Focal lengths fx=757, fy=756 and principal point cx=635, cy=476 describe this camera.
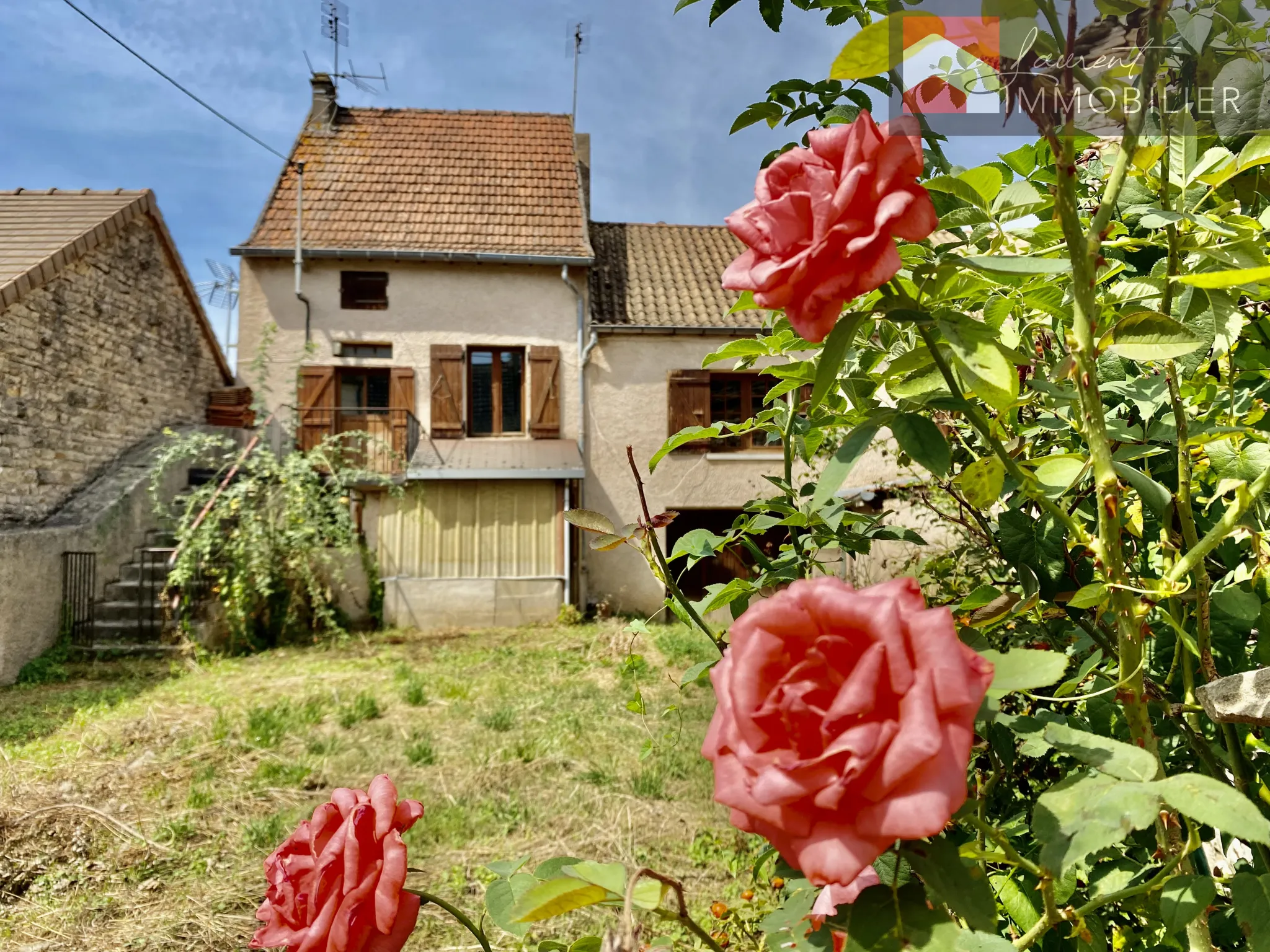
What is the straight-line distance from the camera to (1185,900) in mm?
573

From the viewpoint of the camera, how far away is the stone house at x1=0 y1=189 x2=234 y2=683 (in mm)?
7414

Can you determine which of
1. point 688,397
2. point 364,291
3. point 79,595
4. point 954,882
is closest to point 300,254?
point 364,291

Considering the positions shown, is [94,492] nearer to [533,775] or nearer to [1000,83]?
[533,775]

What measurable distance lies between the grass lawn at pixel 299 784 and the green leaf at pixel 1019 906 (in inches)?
33.2

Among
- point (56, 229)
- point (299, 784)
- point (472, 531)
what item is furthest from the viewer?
point (472, 531)

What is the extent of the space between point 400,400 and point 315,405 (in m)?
1.15

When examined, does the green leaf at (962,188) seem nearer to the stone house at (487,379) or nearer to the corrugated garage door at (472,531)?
the stone house at (487,379)

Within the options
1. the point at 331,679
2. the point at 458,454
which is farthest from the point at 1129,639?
the point at 458,454

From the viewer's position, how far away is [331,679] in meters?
6.73

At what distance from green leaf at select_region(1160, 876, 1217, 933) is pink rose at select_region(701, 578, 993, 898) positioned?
35 centimetres

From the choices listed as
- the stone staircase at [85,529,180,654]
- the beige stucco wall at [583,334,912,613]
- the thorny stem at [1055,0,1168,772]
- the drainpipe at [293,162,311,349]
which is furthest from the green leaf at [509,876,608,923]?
the drainpipe at [293,162,311,349]

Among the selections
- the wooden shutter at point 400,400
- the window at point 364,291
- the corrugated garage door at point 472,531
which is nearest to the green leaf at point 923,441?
the corrugated garage door at point 472,531

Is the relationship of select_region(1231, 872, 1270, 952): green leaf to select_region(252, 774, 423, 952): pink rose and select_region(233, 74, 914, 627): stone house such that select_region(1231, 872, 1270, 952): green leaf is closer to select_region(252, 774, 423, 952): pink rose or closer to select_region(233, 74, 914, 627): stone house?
select_region(252, 774, 423, 952): pink rose

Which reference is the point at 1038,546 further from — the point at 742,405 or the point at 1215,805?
the point at 742,405
